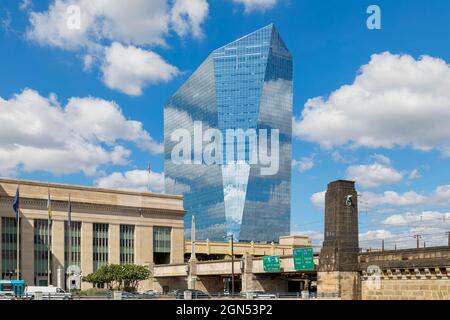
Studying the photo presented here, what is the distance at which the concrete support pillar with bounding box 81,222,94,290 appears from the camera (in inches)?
4498

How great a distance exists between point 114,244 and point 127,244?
330 cm

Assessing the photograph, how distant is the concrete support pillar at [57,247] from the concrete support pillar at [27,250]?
14.1ft

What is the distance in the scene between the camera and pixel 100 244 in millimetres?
118000

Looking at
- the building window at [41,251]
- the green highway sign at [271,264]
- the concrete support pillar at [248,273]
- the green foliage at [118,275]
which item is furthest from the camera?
the building window at [41,251]

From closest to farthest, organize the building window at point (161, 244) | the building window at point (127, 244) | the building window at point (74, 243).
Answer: the building window at point (74, 243), the building window at point (127, 244), the building window at point (161, 244)

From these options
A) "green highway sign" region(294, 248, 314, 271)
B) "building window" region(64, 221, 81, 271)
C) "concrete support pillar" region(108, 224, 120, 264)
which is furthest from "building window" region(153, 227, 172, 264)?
"green highway sign" region(294, 248, 314, 271)

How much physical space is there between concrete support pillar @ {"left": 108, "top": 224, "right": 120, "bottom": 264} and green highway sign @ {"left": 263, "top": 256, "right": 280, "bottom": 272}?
45.8 metres

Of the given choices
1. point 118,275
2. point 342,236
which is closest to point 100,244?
point 118,275

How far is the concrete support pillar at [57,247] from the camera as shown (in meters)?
110

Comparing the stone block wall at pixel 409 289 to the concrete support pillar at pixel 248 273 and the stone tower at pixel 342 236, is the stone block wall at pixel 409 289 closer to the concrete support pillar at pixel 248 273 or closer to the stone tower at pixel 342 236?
the stone tower at pixel 342 236

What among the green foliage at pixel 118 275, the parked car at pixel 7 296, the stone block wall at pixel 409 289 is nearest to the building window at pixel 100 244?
the green foliage at pixel 118 275

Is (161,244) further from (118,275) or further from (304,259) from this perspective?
(304,259)

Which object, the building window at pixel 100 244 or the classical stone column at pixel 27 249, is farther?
the building window at pixel 100 244
